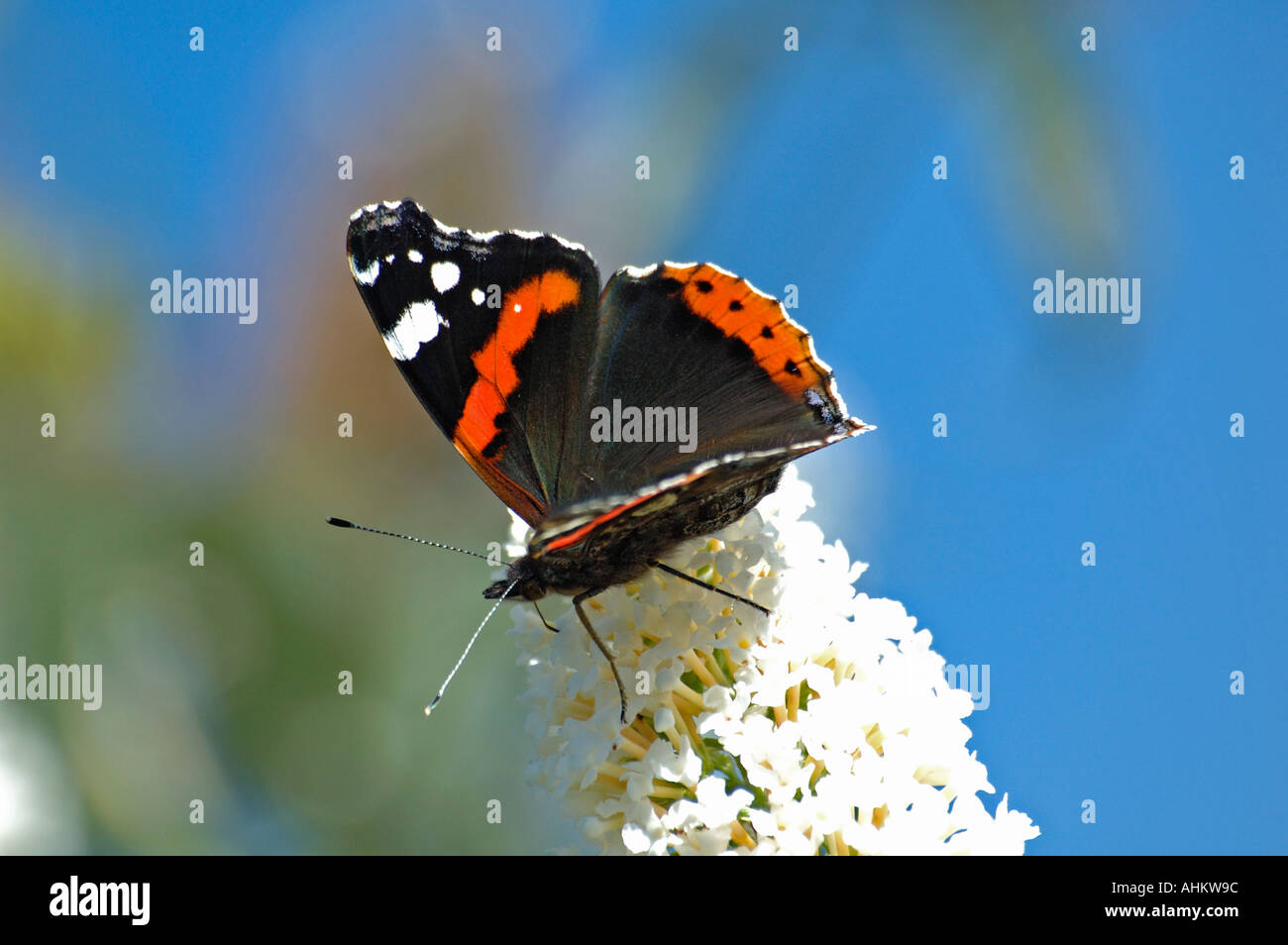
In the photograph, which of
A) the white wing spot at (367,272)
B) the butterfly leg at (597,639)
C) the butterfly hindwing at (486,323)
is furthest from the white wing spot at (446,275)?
the butterfly leg at (597,639)

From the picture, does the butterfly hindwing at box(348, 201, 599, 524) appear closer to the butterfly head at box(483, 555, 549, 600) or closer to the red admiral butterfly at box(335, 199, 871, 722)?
the red admiral butterfly at box(335, 199, 871, 722)

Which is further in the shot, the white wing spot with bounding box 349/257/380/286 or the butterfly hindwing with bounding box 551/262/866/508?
the white wing spot with bounding box 349/257/380/286

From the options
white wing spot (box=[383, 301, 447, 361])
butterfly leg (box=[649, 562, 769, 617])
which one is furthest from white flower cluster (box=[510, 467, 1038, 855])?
→ white wing spot (box=[383, 301, 447, 361])

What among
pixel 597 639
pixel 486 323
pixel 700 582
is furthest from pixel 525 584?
pixel 486 323

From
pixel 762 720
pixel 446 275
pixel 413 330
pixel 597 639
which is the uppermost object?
pixel 446 275

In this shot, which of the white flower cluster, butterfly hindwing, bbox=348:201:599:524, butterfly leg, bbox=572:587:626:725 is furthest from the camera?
butterfly hindwing, bbox=348:201:599:524

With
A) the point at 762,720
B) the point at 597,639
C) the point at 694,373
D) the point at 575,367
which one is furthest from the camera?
the point at 575,367

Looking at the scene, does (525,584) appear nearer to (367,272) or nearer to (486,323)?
(486,323)

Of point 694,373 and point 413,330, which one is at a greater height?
point 413,330

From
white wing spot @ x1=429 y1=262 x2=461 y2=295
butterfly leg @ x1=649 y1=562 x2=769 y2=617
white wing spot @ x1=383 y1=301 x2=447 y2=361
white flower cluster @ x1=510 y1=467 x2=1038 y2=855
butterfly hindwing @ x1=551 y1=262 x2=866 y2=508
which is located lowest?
white flower cluster @ x1=510 y1=467 x2=1038 y2=855
